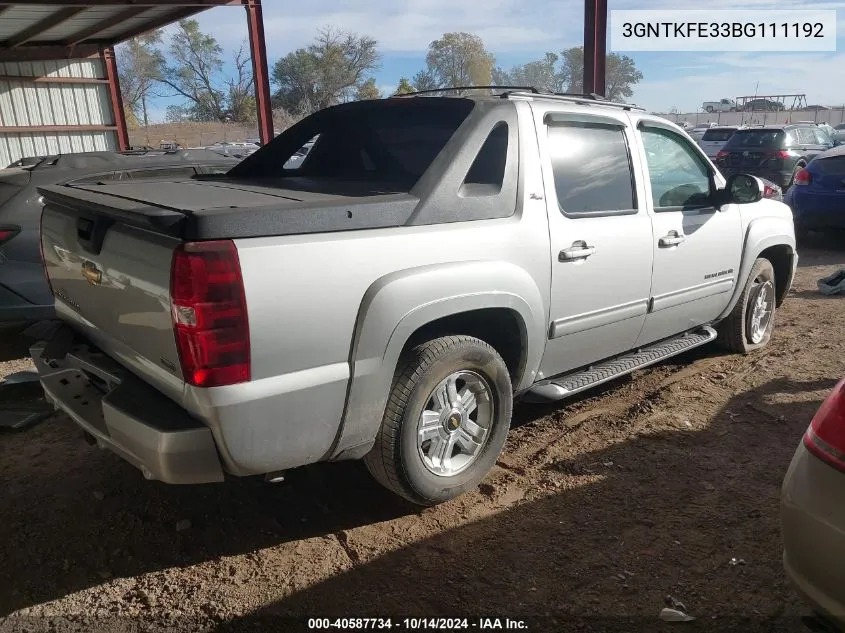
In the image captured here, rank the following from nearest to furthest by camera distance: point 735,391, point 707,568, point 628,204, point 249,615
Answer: point 249,615, point 707,568, point 628,204, point 735,391

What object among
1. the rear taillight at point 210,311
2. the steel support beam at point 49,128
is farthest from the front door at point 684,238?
the steel support beam at point 49,128

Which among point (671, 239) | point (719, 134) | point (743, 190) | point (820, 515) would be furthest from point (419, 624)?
point (719, 134)

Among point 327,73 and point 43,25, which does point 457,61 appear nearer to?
point 327,73

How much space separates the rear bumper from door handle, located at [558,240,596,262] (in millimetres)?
1894

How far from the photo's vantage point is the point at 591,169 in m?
3.65

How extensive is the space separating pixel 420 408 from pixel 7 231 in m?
3.75

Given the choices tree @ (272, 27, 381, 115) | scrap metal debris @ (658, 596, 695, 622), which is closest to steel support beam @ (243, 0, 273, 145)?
Result: scrap metal debris @ (658, 596, 695, 622)

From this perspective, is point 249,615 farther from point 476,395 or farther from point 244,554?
point 476,395

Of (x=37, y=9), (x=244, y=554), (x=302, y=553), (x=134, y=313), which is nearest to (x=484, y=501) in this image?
(x=302, y=553)

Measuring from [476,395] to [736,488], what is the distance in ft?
4.47

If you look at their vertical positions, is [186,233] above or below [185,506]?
above

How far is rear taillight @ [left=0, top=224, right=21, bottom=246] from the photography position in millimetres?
4875

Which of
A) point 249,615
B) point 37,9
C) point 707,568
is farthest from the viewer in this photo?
point 37,9

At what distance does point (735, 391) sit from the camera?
14.9 ft
